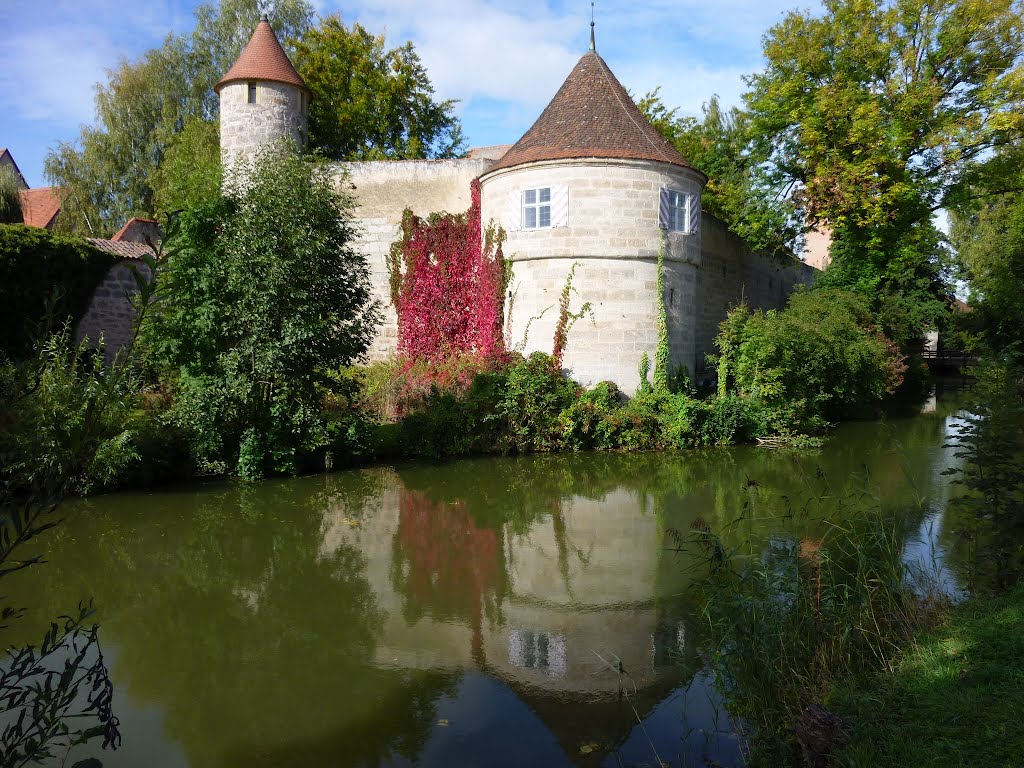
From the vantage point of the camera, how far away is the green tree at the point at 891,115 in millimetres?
18094

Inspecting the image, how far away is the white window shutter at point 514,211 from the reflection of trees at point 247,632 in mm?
8365

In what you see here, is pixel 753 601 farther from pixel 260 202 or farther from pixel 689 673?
pixel 260 202

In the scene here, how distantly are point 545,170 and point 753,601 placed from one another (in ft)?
39.2

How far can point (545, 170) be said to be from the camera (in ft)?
50.3

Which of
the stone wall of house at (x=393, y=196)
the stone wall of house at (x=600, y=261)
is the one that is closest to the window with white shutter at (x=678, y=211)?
the stone wall of house at (x=600, y=261)

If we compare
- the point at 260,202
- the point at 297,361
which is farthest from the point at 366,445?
the point at 260,202

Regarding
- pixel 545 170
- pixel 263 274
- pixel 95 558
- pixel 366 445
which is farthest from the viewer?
pixel 545 170

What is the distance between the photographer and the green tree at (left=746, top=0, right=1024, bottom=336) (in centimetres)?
1809

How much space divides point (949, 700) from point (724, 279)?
758 inches

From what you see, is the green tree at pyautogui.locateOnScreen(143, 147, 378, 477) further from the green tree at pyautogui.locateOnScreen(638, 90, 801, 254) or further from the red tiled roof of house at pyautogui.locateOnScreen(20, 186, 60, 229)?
the red tiled roof of house at pyautogui.locateOnScreen(20, 186, 60, 229)

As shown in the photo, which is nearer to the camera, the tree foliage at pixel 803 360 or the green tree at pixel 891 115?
the tree foliage at pixel 803 360

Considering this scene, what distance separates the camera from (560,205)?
50.0 feet

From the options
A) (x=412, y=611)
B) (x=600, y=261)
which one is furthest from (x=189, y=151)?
(x=412, y=611)

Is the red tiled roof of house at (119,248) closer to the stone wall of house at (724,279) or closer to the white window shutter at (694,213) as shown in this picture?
the white window shutter at (694,213)
